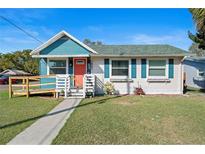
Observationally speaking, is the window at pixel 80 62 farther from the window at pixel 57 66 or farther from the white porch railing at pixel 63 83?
the white porch railing at pixel 63 83

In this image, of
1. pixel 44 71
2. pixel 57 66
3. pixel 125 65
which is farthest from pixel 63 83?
pixel 125 65

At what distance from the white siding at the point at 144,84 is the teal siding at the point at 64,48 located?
118cm

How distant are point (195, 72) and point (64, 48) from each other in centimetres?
1542

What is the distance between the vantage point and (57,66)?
15969 millimetres

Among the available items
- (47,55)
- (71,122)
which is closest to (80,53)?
(47,55)

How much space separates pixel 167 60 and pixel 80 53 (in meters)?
6.02

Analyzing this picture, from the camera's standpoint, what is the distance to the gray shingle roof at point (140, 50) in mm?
14945

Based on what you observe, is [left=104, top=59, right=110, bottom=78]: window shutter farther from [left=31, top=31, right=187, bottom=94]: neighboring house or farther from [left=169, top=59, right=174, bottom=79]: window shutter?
[left=169, top=59, right=174, bottom=79]: window shutter

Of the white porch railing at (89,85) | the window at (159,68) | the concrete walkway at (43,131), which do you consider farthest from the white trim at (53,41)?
the concrete walkway at (43,131)

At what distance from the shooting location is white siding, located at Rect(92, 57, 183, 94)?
1531cm

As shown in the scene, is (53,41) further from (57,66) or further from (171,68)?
(171,68)

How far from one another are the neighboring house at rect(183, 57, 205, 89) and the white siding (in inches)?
328

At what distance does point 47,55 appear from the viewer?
1509 cm
